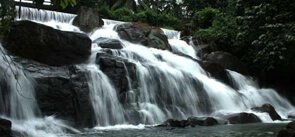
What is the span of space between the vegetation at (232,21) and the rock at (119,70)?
4.34m

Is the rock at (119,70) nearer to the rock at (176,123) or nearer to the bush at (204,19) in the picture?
the rock at (176,123)

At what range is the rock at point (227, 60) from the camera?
25.5 metres

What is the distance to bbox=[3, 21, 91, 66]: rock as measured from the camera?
56.2 feet

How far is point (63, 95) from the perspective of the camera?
1513cm

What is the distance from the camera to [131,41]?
993 inches

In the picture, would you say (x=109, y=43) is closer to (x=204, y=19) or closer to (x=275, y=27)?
(x=275, y=27)

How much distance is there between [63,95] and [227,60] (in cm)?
1275

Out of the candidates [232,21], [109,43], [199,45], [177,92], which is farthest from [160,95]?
[232,21]

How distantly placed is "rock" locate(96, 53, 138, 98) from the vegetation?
14.2 feet

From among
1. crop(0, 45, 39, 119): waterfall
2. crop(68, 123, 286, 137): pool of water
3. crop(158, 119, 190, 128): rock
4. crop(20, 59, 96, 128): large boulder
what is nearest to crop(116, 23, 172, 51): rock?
crop(20, 59, 96, 128): large boulder

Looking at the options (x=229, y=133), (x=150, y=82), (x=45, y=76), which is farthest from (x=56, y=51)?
(x=229, y=133)

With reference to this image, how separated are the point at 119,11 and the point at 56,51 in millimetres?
19054

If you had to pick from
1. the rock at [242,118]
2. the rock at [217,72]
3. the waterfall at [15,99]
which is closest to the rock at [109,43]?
the rock at [217,72]

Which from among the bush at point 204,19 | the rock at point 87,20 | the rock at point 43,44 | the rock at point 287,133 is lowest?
the rock at point 287,133
